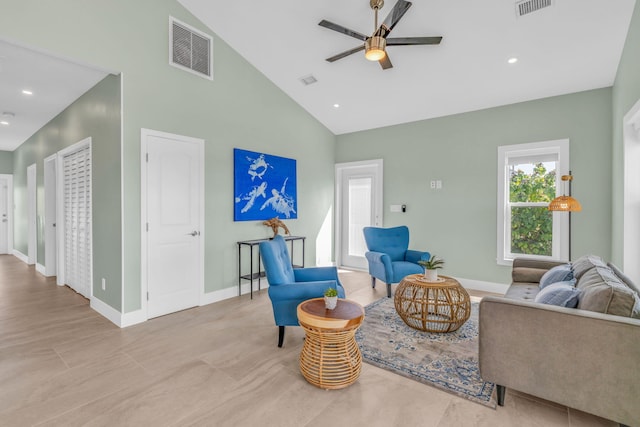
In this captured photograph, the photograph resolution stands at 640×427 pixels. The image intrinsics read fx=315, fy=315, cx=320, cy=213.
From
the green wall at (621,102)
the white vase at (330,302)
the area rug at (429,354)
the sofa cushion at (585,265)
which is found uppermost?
the green wall at (621,102)

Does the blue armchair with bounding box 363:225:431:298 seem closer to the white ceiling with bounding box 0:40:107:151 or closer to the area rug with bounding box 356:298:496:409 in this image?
the area rug with bounding box 356:298:496:409

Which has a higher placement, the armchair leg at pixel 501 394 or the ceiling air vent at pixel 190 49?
the ceiling air vent at pixel 190 49

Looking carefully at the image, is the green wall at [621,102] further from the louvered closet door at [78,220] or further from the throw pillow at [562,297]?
the louvered closet door at [78,220]

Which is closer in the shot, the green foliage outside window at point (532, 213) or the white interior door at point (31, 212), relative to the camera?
the green foliage outside window at point (532, 213)

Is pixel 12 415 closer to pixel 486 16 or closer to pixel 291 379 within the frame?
pixel 291 379

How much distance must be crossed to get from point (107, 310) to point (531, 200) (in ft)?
18.3

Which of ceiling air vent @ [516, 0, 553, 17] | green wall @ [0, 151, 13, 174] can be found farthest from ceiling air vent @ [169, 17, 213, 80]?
green wall @ [0, 151, 13, 174]

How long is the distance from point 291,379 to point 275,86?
13.8ft

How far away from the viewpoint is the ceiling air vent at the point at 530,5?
112 inches

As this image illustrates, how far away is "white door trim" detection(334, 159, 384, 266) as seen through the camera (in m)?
5.76

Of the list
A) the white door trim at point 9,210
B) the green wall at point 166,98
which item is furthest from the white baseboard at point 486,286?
the white door trim at point 9,210

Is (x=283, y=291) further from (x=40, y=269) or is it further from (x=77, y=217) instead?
(x=40, y=269)

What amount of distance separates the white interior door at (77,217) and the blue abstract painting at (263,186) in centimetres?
183

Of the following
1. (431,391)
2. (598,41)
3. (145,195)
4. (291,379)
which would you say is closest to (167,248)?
(145,195)
